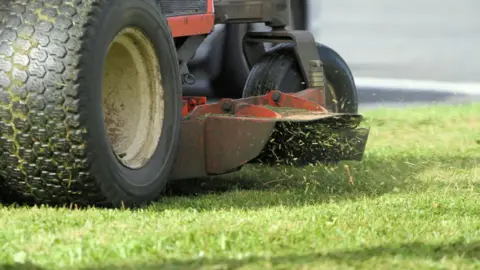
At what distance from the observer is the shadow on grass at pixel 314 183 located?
6.39 metres

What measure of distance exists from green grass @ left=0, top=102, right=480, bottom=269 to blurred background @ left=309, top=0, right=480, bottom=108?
794 centimetres

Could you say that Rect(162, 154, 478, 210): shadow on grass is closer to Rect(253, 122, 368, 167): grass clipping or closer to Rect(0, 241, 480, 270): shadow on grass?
Rect(253, 122, 368, 167): grass clipping

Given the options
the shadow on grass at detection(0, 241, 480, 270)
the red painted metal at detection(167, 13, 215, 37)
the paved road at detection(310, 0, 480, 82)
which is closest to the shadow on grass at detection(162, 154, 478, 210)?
the red painted metal at detection(167, 13, 215, 37)

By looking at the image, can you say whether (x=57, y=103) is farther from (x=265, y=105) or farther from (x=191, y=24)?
(x=265, y=105)

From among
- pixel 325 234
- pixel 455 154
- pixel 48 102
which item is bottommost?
pixel 455 154

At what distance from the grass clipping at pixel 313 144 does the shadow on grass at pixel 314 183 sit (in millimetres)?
170

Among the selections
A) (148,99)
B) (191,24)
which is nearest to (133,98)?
(148,99)

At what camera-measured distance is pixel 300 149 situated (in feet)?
22.8

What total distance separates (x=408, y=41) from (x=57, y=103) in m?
12.5

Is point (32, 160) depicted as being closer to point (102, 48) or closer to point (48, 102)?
point (48, 102)

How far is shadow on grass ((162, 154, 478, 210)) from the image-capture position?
639cm

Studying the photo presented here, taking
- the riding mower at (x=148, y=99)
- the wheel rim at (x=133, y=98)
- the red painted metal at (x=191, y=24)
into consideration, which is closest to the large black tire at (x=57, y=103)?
the riding mower at (x=148, y=99)

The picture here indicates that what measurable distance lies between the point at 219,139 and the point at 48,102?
1475 mm

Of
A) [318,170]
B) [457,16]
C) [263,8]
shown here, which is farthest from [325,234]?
[457,16]
